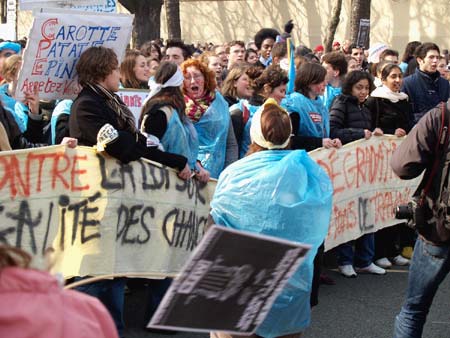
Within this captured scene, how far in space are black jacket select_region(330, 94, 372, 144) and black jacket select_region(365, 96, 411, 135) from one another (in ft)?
0.85

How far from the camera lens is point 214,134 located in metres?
6.21

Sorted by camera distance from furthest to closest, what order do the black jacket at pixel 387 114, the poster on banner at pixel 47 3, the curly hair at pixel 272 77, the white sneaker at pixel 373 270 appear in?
the black jacket at pixel 387 114 → the white sneaker at pixel 373 270 → the poster on banner at pixel 47 3 → the curly hair at pixel 272 77

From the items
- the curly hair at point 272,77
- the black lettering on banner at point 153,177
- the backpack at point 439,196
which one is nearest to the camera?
the backpack at point 439,196

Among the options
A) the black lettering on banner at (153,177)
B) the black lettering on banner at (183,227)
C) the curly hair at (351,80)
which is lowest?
the black lettering on banner at (183,227)

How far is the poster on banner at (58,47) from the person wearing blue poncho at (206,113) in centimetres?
78

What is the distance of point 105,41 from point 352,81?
2.58 m

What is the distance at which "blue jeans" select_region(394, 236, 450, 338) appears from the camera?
4.46 m

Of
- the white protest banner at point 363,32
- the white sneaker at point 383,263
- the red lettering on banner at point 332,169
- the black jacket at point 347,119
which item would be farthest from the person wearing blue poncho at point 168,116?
the white protest banner at point 363,32

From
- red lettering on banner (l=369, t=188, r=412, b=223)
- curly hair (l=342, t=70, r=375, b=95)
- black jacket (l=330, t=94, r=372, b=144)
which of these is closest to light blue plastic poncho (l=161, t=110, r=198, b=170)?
black jacket (l=330, t=94, r=372, b=144)

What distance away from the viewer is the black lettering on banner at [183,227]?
5578 mm

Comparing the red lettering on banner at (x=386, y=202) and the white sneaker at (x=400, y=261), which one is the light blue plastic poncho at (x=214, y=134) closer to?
the red lettering on banner at (x=386, y=202)

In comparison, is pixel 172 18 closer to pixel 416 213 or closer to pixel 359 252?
pixel 359 252

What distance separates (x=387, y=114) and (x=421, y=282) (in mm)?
3451

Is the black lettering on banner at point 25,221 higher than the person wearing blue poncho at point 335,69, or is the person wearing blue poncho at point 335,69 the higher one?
the person wearing blue poncho at point 335,69
